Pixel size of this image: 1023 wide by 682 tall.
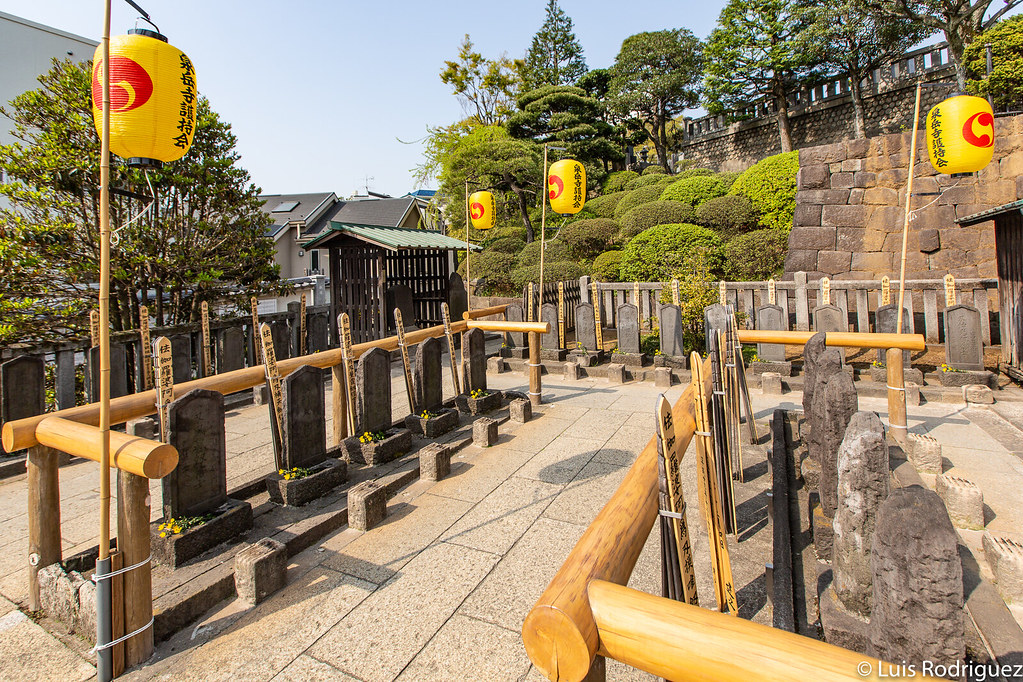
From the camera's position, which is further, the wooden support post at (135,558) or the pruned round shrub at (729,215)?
the pruned round shrub at (729,215)

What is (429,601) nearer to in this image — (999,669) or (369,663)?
(369,663)

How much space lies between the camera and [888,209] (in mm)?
11695

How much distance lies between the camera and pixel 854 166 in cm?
1207

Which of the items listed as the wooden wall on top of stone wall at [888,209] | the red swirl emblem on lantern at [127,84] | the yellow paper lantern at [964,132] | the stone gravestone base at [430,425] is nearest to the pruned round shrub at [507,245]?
the wooden wall on top of stone wall at [888,209]

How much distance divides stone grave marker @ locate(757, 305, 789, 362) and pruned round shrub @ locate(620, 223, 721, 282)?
18.0 feet

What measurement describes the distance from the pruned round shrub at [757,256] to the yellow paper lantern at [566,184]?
195 inches

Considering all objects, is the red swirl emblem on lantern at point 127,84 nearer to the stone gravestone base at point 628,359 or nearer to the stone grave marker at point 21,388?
the stone grave marker at point 21,388

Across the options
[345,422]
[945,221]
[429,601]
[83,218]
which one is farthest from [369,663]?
[945,221]

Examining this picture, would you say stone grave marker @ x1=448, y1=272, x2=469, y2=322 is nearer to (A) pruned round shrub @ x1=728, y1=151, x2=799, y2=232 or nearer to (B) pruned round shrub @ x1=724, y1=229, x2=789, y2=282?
(B) pruned round shrub @ x1=724, y1=229, x2=789, y2=282

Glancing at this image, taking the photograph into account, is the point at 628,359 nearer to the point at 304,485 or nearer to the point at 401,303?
the point at 401,303

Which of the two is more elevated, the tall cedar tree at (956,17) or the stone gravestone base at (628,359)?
the tall cedar tree at (956,17)

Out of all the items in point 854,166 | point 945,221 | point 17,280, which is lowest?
point 17,280

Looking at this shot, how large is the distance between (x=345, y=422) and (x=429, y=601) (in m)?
2.57

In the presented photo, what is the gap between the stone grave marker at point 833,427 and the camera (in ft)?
8.79
